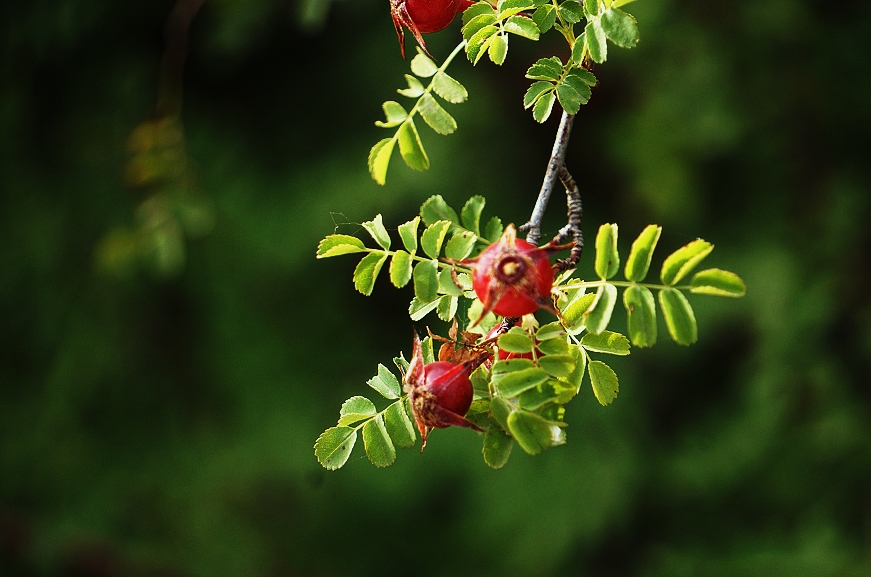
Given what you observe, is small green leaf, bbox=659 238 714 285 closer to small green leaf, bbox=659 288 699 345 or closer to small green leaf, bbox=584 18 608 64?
small green leaf, bbox=659 288 699 345

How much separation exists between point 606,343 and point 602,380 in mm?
33

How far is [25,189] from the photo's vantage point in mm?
2279

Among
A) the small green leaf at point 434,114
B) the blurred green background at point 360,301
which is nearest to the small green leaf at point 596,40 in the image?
the small green leaf at point 434,114

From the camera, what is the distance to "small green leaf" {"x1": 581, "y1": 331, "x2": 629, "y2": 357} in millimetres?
677

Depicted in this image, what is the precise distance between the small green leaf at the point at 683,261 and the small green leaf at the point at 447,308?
0.17 metres

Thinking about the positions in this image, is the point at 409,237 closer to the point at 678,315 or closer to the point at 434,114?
the point at 434,114

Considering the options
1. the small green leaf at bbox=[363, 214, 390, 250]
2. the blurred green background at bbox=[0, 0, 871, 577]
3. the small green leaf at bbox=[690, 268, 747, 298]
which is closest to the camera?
the small green leaf at bbox=[690, 268, 747, 298]

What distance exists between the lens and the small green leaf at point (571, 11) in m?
0.61

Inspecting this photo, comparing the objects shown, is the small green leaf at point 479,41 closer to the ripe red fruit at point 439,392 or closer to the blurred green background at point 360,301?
the ripe red fruit at point 439,392

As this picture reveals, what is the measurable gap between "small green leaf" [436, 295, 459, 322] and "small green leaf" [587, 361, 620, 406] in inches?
4.8

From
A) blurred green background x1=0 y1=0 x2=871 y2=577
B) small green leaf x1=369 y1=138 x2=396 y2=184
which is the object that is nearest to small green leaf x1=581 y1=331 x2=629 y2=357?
small green leaf x1=369 y1=138 x2=396 y2=184

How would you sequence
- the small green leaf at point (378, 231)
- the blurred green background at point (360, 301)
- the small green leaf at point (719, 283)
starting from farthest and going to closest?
the blurred green background at point (360, 301), the small green leaf at point (378, 231), the small green leaf at point (719, 283)

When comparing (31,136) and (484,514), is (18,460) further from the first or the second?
(484,514)

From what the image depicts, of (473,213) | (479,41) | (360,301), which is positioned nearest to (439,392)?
(473,213)
